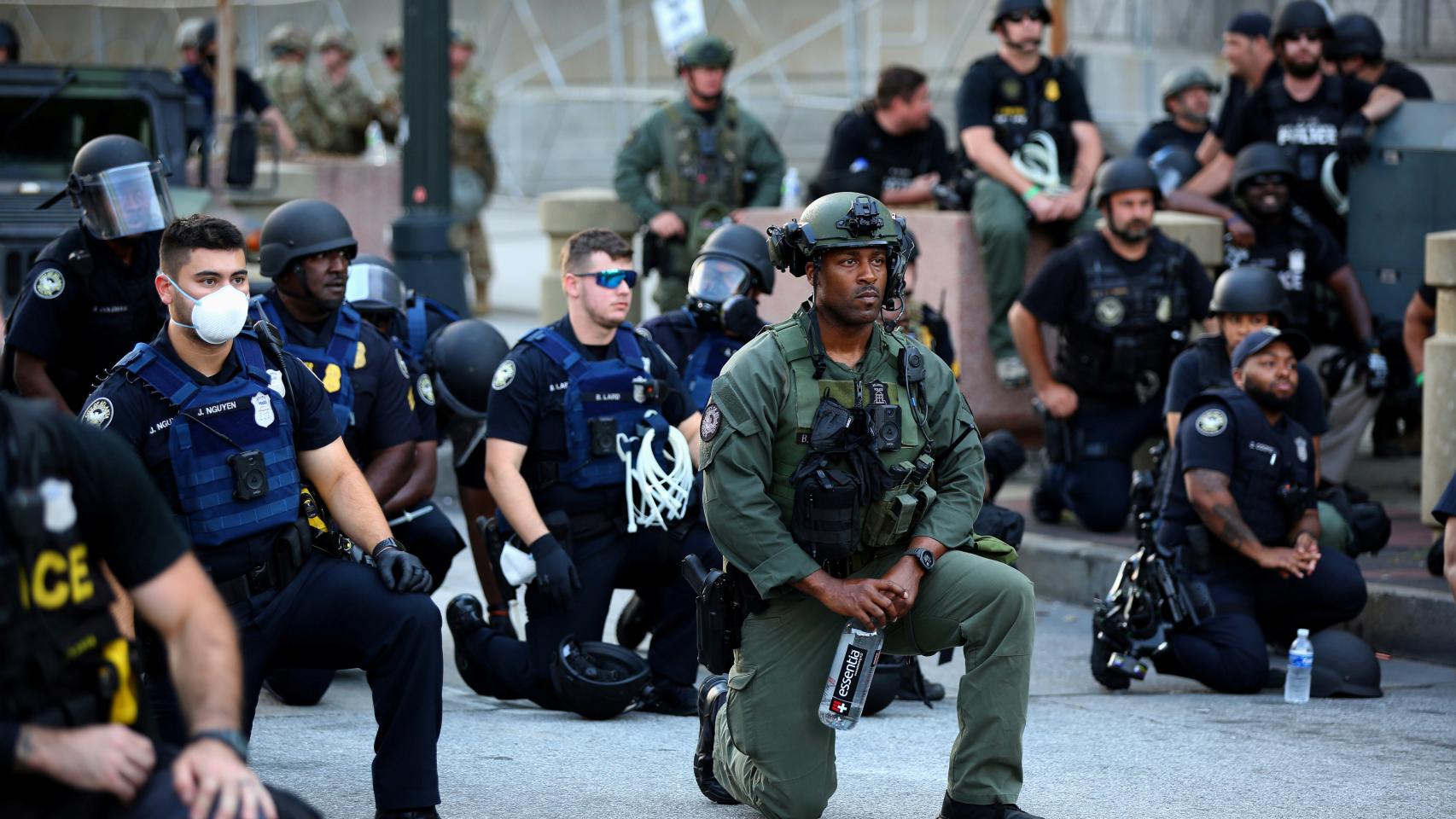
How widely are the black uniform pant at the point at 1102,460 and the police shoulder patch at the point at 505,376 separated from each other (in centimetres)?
346

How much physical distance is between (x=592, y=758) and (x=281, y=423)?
1438mm

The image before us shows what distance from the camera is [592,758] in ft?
17.9

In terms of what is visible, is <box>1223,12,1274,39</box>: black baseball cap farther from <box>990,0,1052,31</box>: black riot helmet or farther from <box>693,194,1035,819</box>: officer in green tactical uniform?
<box>693,194,1035,819</box>: officer in green tactical uniform

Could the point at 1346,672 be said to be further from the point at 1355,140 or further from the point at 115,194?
the point at 115,194

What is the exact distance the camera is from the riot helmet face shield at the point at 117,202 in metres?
6.62

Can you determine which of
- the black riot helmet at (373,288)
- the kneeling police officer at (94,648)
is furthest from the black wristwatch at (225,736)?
the black riot helmet at (373,288)

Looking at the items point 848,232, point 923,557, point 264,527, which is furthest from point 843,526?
point 264,527

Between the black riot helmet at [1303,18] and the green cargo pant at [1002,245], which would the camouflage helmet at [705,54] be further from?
the black riot helmet at [1303,18]

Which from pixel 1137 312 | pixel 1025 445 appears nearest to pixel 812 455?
pixel 1137 312

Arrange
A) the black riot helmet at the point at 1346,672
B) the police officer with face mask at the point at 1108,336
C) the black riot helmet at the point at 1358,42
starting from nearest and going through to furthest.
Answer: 1. the black riot helmet at the point at 1346,672
2. the police officer with face mask at the point at 1108,336
3. the black riot helmet at the point at 1358,42

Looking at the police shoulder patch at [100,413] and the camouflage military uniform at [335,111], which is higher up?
the camouflage military uniform at [335,111]

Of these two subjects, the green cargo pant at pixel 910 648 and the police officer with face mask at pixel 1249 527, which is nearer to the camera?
the green cargo pant at pixel 910 648

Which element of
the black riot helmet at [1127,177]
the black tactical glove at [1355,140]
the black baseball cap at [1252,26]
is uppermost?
the black baseball cap at [1252,26]

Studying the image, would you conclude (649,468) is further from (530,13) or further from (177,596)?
(530,13)
